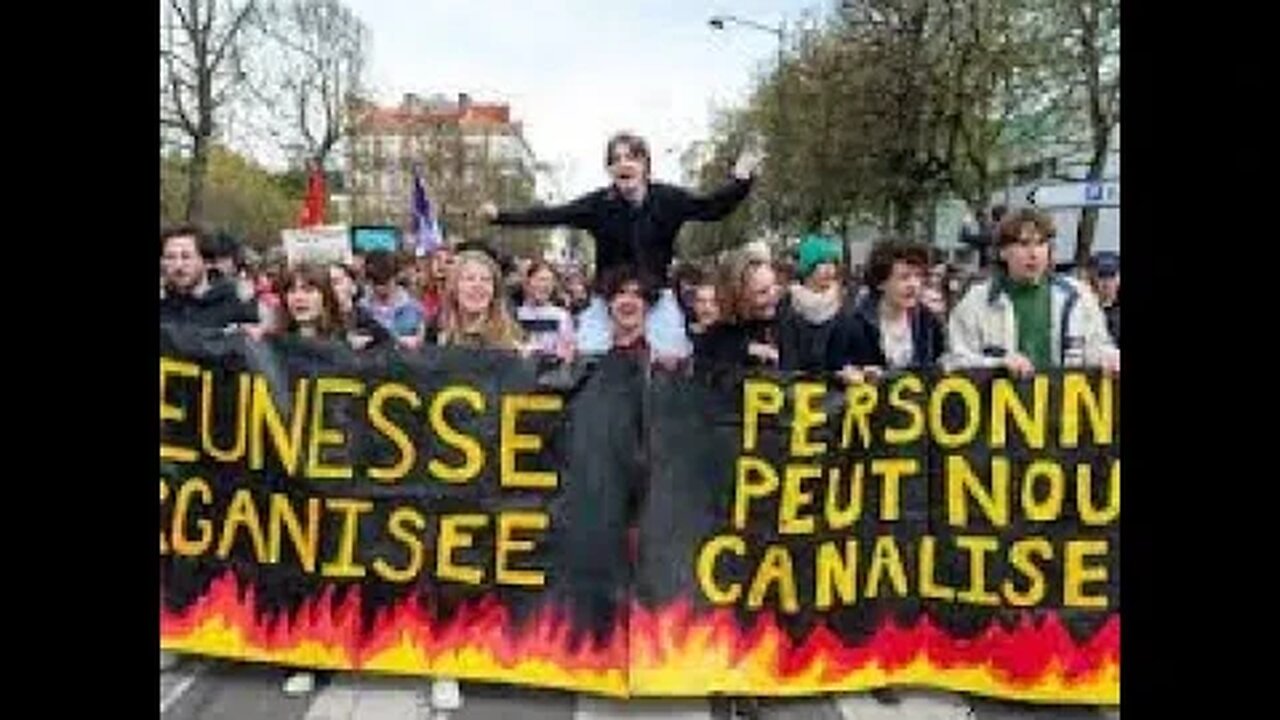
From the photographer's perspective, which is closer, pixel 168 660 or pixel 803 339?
pixel 168 660

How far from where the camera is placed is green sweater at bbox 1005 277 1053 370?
5.23m

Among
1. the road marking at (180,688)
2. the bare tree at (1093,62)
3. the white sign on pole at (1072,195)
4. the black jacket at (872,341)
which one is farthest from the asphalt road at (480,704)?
the bare tree at (1093,62)

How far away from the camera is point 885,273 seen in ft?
18.6

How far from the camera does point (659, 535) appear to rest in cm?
505

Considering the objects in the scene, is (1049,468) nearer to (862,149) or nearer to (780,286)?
(780,286)

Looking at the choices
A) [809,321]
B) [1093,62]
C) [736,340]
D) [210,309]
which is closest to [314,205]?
[210,309]

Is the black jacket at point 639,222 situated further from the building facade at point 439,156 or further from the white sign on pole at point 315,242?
the building facade at point 439,156

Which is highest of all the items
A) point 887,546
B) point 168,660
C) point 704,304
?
point 704,304

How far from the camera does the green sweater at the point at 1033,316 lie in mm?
5234

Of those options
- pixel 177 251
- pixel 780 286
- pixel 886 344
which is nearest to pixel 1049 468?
pixel 886 344

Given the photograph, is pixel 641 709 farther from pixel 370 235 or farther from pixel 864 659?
pixel 370 235

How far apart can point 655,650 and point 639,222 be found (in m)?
1.42

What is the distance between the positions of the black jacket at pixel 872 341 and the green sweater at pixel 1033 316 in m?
0.23

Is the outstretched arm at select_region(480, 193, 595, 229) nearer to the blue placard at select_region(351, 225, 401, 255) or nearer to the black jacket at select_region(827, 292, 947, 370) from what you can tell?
the black jacket at select_region(827, 292, 947, 370)
